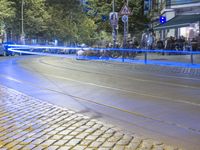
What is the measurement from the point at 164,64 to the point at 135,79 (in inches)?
329

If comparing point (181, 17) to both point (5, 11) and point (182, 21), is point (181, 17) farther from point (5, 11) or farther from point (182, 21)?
point (5, 11)

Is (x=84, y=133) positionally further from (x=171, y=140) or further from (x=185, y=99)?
(x=185, y=99)

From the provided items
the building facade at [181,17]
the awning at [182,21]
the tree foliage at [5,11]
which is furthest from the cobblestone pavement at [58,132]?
the tree foliage at [5,11]

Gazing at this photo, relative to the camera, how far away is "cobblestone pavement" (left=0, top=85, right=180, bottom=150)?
6730mm

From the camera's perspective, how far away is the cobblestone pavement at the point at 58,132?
22.1 ft

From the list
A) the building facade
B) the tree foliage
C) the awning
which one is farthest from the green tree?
the awning

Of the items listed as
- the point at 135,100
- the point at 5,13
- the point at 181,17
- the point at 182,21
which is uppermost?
the point at 5,13

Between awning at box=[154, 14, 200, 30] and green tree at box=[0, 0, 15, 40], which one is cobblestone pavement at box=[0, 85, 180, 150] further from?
green tree at box=[0, 0, 15, 40]

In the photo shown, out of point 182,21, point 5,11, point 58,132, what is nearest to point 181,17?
point 182,21

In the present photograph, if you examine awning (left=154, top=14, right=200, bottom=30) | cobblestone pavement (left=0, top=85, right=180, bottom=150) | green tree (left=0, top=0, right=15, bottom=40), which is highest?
green tree (left=0, top=0, right=15, bottom=40)

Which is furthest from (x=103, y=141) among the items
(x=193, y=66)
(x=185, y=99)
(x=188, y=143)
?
(x=193, y=66)

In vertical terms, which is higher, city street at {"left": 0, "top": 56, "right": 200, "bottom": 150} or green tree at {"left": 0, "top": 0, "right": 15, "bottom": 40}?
green tree at {"left": 0, "top": 0, "right": 15, "bottom": 40}

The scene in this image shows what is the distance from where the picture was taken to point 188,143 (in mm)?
7020

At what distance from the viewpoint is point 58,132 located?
300 inches
